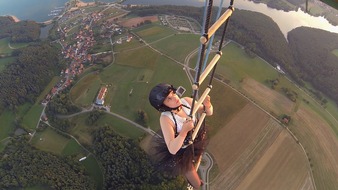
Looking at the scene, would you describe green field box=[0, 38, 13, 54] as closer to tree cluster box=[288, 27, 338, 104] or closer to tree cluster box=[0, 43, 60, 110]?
tree cluster box=[0, 43, 60, 110]

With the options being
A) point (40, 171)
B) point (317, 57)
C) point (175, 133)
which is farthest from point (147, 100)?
point (175, 133)

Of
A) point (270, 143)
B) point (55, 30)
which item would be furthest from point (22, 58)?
point (270, 143)

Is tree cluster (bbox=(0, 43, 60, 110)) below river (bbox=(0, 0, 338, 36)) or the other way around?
below

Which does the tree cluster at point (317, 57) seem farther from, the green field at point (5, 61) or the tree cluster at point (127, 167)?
the green field at point (5, 61)

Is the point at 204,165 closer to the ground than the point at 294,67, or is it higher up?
closer to the ground

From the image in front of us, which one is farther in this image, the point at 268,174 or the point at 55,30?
the point at 55,30

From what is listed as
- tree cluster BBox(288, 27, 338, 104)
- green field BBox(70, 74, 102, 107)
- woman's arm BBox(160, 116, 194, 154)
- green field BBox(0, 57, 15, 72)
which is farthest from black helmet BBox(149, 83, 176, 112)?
green field BBox(0, 57, 15, 72)

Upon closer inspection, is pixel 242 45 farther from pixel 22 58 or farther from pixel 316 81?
pixel 22 58
